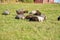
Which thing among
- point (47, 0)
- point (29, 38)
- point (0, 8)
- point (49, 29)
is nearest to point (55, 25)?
point (49, 29)

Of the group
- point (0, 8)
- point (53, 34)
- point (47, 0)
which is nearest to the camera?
point (53, 34)

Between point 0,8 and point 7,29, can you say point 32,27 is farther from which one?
point 0,8

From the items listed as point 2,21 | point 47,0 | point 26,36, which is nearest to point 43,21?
point 2,21

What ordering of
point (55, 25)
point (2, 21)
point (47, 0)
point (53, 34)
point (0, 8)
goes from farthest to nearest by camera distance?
point (47, 0), point (0, 8), point (2, 21), point (55, 25), point (53, 34)

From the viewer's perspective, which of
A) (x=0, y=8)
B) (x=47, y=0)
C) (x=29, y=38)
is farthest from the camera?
(x=47, y=0)

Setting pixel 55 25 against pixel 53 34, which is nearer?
pixel 53 34

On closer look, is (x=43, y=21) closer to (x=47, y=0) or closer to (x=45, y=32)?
(x=45, y=32)

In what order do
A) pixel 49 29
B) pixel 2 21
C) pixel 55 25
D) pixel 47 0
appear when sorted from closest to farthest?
pixel 49 29 → pixel 55 25 → pixel 2 21 → pixel 47 0

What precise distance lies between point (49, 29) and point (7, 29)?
176 centimetres

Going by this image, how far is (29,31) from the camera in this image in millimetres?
9297

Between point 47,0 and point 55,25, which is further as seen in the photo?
point 47,0

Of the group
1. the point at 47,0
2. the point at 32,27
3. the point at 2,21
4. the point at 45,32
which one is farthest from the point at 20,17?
the point at 47,0

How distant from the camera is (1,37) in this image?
28.0 ft

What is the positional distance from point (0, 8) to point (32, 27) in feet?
21.2
